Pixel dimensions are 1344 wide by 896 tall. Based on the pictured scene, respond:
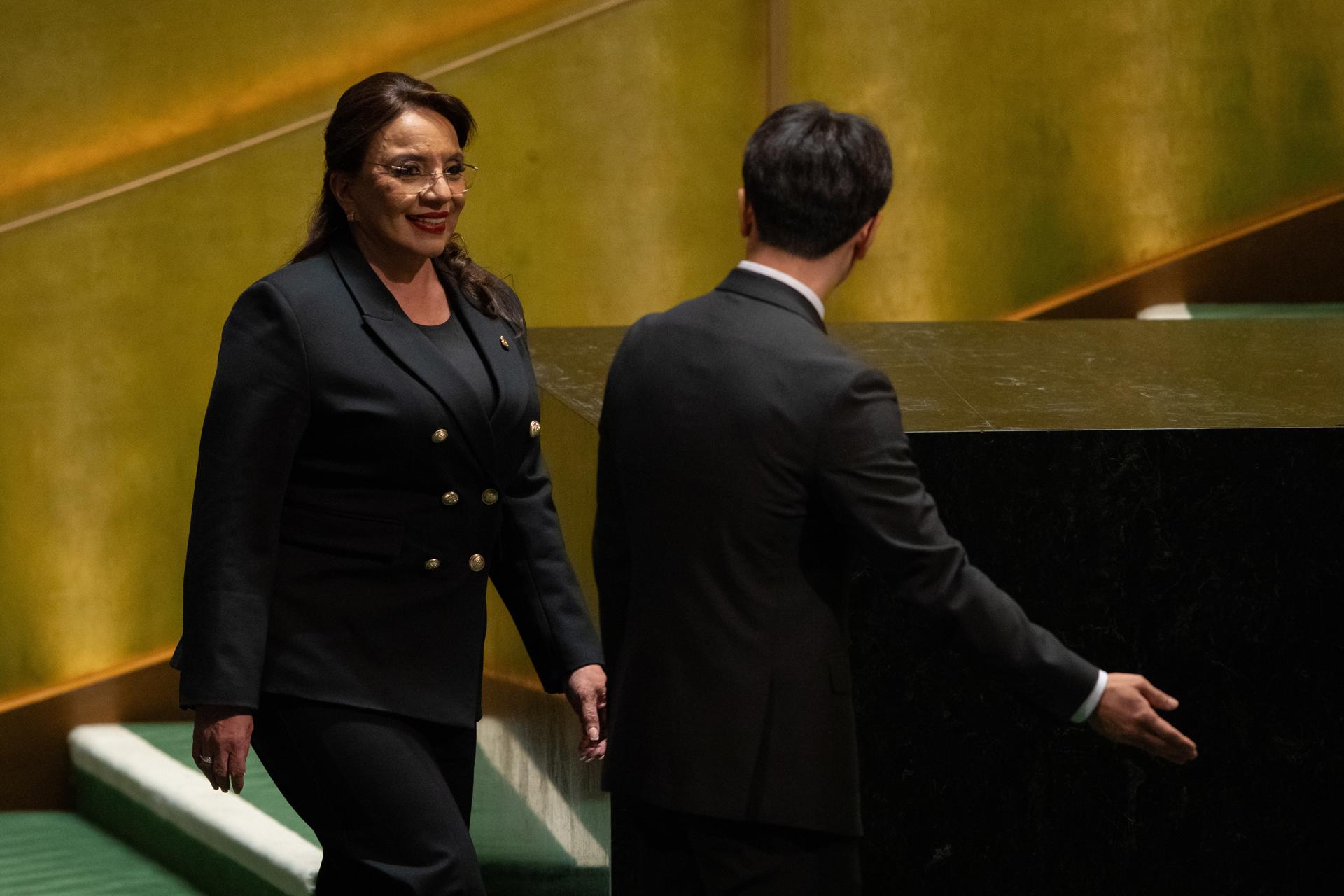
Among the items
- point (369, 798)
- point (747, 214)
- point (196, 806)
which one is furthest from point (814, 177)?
point (196, 806)

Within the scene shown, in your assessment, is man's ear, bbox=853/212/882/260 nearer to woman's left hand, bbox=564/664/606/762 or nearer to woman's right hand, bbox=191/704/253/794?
woman's left hand, bbox=564/664/606/762

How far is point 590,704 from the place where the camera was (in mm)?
2088

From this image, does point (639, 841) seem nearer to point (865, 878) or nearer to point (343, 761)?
point (343, 761)

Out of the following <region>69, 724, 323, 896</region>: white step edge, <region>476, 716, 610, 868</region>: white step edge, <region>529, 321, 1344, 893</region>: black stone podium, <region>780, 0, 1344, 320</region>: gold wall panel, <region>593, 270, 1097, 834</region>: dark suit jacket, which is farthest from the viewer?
<region>780, 0, 1344, 320</region>: gold wall panel

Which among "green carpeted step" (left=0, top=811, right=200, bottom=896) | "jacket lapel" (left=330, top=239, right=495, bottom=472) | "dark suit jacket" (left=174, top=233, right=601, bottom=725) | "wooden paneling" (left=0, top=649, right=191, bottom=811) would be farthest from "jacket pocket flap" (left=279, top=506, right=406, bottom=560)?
"wooden paneling" (left=0, top=649, right=191, bottom=811)

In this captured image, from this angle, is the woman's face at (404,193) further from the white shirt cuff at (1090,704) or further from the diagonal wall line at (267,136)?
the diagonal wall line at (267,136)

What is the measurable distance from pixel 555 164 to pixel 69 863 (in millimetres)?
2006

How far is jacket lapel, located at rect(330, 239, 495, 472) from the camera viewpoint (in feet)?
6.48

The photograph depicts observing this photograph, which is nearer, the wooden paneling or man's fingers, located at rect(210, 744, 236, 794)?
man's fingers, located at rect(210, 744, 236, 794)

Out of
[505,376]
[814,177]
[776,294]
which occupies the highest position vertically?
[814,177]

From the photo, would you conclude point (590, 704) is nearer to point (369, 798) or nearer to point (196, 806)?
point (369, 798)

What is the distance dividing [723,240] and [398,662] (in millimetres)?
2769

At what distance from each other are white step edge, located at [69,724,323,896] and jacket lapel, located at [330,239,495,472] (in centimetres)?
140

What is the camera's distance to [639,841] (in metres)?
1.73
